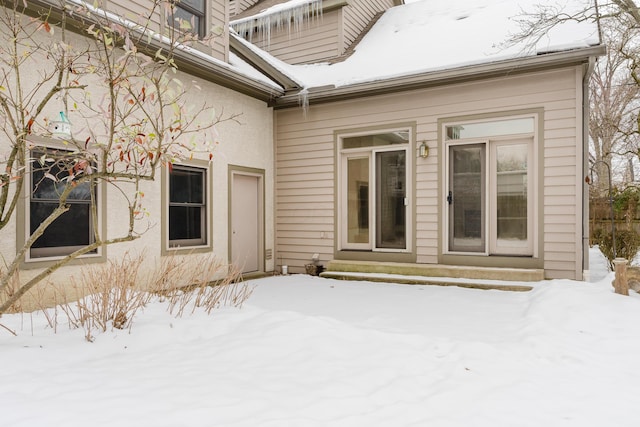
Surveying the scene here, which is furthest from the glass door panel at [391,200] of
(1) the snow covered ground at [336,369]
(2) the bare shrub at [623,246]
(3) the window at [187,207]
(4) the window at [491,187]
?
(2) the bare shrub at [623,246]

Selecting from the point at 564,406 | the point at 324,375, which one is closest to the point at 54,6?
the point at 324,375

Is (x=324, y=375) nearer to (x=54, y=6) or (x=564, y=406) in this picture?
(x=564, y=406)

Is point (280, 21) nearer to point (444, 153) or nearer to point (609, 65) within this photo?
point (444, 153)

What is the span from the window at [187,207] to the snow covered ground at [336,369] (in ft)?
6.99

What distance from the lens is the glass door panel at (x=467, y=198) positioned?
6434mm

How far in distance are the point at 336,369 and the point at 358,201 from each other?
474cm

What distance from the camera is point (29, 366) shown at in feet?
9.01

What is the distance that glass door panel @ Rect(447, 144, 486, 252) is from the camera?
6434 mm

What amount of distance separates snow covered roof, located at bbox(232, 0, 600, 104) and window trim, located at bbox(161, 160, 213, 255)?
2.32m

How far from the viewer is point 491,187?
6.36 meters

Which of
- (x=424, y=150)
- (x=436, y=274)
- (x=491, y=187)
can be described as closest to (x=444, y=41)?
(x=424, y=150)

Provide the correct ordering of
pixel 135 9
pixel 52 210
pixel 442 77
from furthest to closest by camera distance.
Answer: pixel 442 77
pixel 135 9
pixel 52 210

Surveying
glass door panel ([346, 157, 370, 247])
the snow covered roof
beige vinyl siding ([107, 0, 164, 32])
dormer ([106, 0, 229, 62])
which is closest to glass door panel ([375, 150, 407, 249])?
glass door panel ([346, 157, 370, 247])

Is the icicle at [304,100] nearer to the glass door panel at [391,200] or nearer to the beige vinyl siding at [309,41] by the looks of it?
the glass door panel at [391,200]
